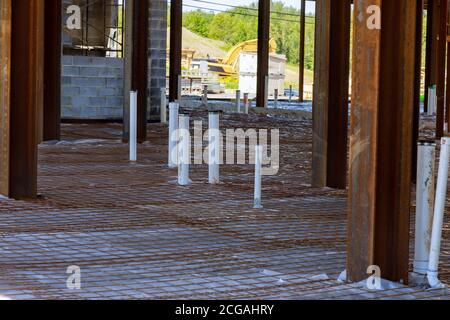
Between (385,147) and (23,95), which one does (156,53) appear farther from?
(385,147)

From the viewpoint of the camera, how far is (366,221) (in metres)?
7.25

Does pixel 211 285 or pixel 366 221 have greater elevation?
pixel 366 221

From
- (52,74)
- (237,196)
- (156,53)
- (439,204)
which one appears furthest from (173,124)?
(156,53)

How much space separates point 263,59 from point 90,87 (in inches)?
513

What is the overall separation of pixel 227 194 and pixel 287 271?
16.9 feet

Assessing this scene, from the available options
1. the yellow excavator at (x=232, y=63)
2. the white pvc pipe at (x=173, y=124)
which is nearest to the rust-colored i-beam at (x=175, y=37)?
the white pvc pipe at (x=173, y=124)

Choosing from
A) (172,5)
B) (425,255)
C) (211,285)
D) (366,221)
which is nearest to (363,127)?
(366,221)

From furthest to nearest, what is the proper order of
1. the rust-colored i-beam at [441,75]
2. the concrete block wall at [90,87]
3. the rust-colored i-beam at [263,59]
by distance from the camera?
1. the rust-colored i-beam at [263,59]
2. the concrete block wall at [90,87]
3. the rust-colored i-beam at [441,75]

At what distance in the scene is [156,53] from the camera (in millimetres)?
28516

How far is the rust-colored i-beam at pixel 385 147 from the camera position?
723cm

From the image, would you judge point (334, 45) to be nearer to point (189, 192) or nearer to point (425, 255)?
point (189, 192)

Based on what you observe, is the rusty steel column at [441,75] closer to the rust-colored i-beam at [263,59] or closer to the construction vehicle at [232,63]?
the rust-colored i-beam at [263,59]

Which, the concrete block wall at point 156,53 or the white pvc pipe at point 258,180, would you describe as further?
the concrete block wall at point 156,53

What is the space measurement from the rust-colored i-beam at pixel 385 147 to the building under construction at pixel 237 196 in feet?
0.03
